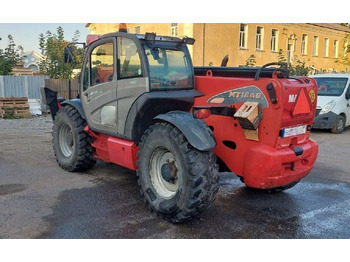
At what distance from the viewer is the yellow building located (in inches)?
870

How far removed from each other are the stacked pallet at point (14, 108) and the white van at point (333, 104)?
9948mm

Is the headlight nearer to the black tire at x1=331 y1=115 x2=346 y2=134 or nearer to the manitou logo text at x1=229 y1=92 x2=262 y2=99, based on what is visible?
the black tire at x1=331 y1=115 x2=346 y2=134

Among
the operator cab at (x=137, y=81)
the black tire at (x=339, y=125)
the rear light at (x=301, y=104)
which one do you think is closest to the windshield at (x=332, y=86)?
the black tire at (x=339, y=125)

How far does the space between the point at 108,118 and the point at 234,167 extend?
6.47 feet

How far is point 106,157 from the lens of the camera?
550 centimetres

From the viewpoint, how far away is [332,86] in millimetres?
11344

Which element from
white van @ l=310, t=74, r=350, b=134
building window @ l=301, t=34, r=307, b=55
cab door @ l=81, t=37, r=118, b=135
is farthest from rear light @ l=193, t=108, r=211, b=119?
building window @ l=301, t=34, r=307, b=55

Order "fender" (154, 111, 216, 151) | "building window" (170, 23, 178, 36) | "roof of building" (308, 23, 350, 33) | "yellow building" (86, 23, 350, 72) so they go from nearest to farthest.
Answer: "fender" (154, 111, 216, 151), "yellow building" (86, 23, 350, 72), "building window" (170, 23, 178, 36), "roof of building" (308, 23, 350, 33)

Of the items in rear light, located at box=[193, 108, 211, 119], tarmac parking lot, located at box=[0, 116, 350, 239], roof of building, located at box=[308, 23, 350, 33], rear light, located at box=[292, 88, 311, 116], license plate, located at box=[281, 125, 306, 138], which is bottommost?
tarmac parking lot, located at box=[0, 116, 350, 239]

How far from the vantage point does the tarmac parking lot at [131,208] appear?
391 cm

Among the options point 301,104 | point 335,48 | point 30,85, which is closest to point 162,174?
point 301,104

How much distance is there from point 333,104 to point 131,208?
8417 mm

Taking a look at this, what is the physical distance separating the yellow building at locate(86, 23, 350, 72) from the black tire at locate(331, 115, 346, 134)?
29.5 feet
